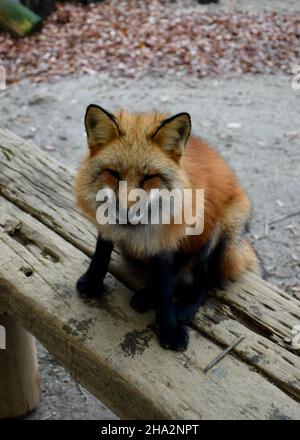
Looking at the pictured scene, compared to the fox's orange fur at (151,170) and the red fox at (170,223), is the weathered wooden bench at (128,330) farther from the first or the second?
the fox's orange fur at (151,170)

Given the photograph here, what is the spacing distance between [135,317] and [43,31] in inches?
286

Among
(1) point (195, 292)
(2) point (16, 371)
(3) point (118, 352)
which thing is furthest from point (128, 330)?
(2) point (16, 371)

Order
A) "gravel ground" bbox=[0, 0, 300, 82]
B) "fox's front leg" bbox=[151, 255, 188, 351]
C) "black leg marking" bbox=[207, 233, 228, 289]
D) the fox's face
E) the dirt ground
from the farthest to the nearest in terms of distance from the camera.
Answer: "gravel ground" bbox=[0, 0, 300, 82], the dirt ground, "black leg marking" bbox=[207, 233, 228, 289], "fox's front leg" bbox=[151, 255, 188, 351], the fox's face

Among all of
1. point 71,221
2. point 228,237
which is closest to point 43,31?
point 71,221

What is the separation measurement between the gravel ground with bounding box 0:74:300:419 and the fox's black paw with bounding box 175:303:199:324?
58.4 inches

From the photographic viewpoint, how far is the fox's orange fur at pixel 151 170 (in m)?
1.86

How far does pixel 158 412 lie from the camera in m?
1.84

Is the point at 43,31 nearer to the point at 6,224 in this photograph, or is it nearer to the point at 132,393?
the point at 6,224

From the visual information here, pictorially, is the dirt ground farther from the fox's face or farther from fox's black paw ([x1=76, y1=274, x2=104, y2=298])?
the fox's face

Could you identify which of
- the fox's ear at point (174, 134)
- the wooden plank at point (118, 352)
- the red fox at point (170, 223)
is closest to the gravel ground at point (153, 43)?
the red fox at point (170, 223)

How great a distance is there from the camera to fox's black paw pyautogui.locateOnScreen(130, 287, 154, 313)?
7.31 ft

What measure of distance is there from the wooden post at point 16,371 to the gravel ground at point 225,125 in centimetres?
20

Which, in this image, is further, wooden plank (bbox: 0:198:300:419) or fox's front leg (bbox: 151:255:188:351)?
fox's front leg (bbox: 151:255:188:351)

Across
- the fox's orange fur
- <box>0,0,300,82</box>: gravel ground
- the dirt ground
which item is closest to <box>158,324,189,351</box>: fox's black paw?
the fox's orange fur
